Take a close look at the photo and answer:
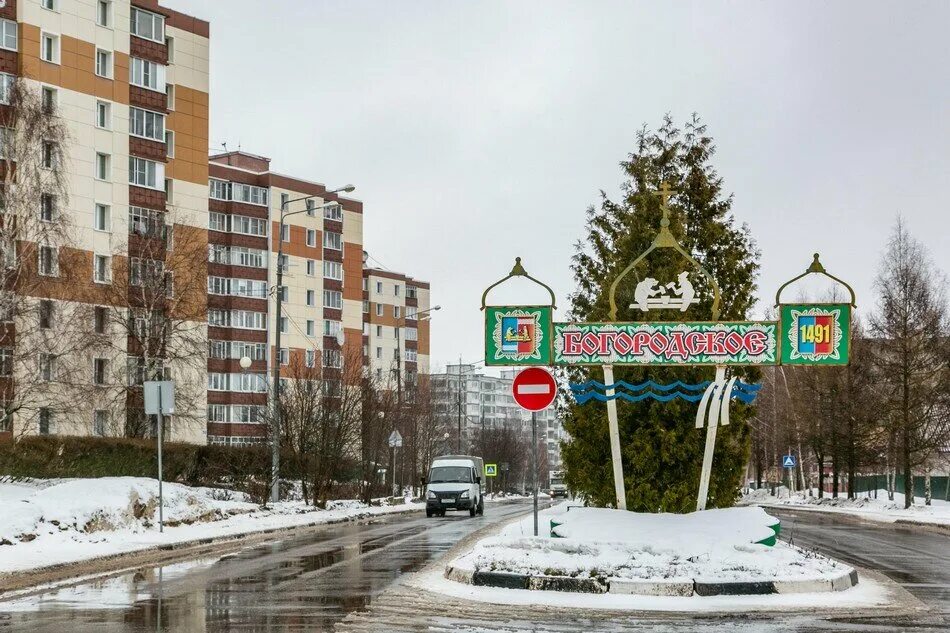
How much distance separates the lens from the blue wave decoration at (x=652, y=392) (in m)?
18.9

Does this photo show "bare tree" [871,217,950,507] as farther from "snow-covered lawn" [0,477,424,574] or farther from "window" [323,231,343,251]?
"window" [323,231,343,251]

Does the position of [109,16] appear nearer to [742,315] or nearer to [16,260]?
[16,260]

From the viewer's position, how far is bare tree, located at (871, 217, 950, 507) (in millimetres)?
50844

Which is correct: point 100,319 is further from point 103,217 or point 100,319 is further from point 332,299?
point 332,299

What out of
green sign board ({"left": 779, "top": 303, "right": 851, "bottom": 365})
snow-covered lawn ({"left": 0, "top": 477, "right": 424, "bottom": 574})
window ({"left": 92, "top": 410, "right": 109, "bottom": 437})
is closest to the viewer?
green sign board ({"left": 779, "top": 303, "right": 851, "bottom": 365})

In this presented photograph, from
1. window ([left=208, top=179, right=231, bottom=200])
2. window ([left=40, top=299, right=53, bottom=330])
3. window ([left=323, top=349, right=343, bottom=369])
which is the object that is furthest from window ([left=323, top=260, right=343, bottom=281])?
window ([left=40, top=299, right=53, bottom=330])

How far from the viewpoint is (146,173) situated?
205 feet

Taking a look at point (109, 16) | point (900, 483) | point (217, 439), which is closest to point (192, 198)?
point (109, 16)

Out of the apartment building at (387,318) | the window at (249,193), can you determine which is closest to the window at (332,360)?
the window at (249,193)

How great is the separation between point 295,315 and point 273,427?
2102 inches

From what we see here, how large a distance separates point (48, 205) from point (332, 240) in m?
50.3

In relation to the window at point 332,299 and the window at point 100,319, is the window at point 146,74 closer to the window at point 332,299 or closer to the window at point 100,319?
the window at point 100,319

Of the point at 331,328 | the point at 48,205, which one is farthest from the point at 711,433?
the point at 331,328

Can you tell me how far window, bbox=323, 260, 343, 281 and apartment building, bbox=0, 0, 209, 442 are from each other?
82.9 feet
